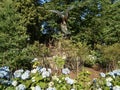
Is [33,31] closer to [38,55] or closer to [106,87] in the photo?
[38,55]

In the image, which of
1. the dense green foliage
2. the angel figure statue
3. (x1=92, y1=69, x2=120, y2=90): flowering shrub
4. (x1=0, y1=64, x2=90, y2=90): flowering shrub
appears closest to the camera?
(x1=0, y1=64, x2=90, y2=90): flowering shrub

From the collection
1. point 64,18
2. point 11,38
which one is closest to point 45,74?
point 11,38

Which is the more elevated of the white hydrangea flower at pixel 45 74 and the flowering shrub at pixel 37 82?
the white hydrangea flower at pixel 45 74

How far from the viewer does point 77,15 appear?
25.1 meters

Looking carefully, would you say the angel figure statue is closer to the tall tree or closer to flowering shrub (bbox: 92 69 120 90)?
the tall tree

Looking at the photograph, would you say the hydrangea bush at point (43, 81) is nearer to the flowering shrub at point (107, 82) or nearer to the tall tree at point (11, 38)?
the flowering shrub at point (107, 82)

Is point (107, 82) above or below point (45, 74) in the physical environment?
below

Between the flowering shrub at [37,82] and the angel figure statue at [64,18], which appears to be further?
the angel figure statue at [64,18]

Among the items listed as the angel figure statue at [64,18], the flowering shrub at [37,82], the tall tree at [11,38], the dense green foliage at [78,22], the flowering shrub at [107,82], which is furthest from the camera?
the angel figure statue at [64,18]

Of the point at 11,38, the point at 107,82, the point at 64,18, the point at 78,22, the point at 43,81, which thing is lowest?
the point at 78,22

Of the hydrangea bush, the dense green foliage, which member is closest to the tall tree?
the hydrangea bush

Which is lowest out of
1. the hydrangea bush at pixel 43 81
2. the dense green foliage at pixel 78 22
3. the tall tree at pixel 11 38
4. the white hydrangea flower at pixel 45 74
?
the dense green foliage at pixel 78 22

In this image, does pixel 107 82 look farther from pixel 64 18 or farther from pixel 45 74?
pixel 64 18

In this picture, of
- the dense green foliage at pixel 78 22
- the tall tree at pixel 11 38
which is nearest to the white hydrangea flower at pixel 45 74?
the tall tree at pixel 11 38
